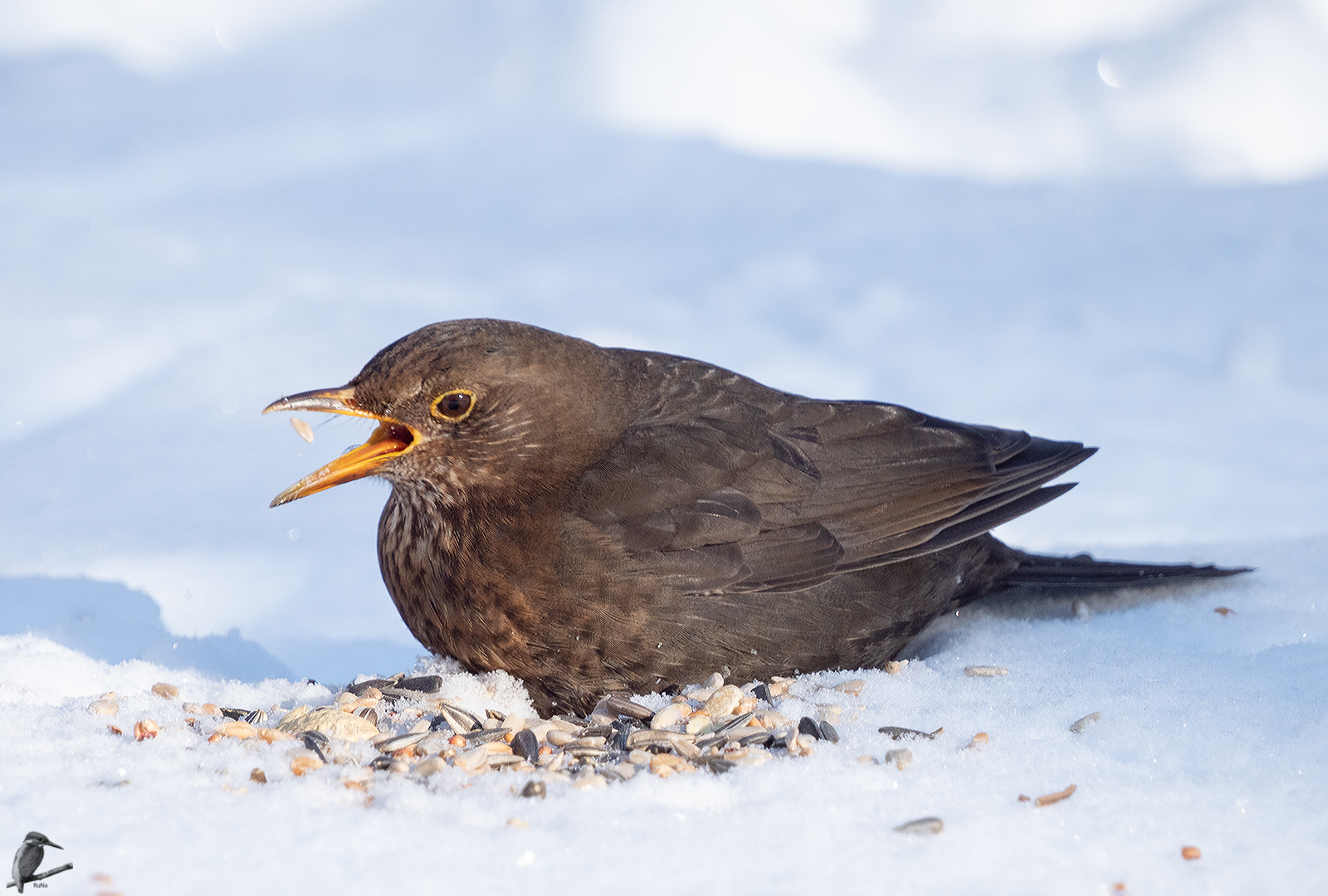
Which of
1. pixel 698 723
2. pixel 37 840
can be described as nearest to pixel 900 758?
pixel 698 723

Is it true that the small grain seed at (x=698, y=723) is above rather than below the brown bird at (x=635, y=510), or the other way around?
below

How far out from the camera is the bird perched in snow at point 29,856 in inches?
99.7

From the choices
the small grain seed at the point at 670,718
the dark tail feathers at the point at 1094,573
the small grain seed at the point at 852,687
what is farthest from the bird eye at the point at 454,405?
the dark tail feathers at the point at 1094,573

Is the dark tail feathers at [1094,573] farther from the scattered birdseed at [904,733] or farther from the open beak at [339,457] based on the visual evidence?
the open beak at [339,457]

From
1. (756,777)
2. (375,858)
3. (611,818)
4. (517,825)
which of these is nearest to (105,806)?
(375,858)

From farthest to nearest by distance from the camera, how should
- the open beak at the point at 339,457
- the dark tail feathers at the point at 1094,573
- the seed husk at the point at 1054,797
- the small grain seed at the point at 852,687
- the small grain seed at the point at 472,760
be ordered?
the dark tail feathers at the point at 1094,573 → the small grain seed at the point at 852,687 → the open beak at the point at 339,457 → the small grain seed at the point at 472,760 → the seed husk at the point at 1054,797

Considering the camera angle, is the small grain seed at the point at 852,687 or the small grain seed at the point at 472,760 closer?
the small grain seed at the point at 472,760

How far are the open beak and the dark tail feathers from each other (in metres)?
2.55

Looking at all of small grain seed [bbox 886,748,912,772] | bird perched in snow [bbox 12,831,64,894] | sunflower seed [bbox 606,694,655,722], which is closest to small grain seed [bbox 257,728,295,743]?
bird perched in snow [bbox 12,831,64,894]

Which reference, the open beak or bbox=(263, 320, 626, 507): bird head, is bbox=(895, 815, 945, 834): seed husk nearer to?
bbox=(263, 320, 626, 507): bird head

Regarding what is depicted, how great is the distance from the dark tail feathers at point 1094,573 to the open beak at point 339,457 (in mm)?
2546

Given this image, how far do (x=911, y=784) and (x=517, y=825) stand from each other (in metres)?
1.04

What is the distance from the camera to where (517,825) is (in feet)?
9.30

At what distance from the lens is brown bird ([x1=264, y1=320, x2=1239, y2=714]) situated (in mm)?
3836
